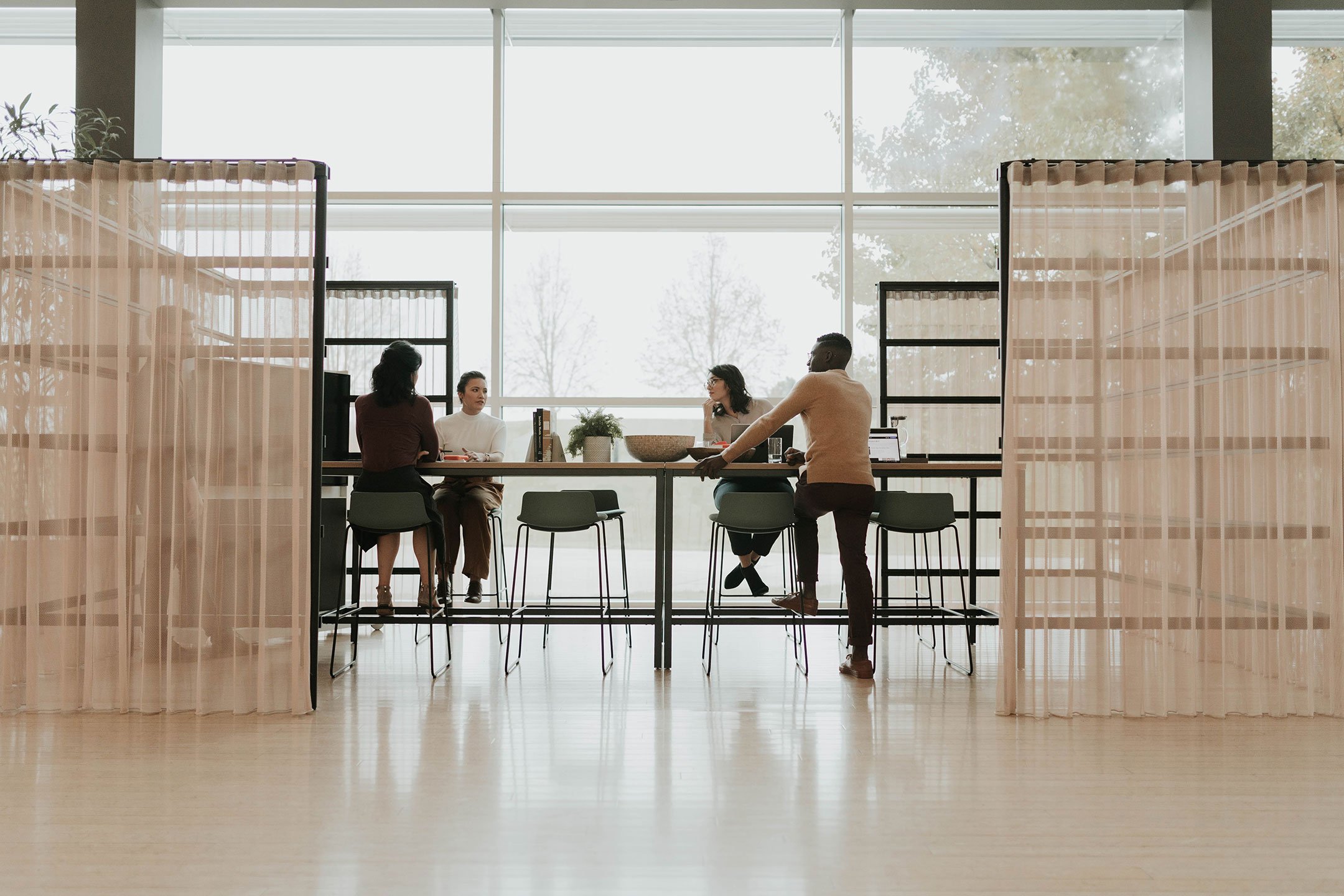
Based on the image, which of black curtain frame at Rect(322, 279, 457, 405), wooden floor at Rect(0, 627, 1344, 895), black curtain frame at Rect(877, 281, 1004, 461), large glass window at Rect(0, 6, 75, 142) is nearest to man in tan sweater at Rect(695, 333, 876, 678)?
wooden floor at Rect(0, 627, 1344, 895)

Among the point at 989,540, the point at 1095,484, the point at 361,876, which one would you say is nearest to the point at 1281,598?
the point at 1095,484

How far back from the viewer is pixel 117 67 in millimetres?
6883

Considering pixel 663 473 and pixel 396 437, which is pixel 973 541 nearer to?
pixel 663 473

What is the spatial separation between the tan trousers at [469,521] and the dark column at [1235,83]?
5.45m

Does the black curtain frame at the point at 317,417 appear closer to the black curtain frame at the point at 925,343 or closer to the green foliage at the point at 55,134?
the green foliage at the point at 55,134

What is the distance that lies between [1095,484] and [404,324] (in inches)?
193

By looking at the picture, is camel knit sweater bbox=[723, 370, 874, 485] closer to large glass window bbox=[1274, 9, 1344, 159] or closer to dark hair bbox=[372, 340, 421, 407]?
dark hair bbox=[372, 340, 421, 407]

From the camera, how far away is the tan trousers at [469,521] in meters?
6.07

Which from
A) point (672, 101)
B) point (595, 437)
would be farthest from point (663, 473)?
point (672, 101)

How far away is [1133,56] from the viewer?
7.65m

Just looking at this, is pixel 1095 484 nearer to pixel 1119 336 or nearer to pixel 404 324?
pixel 1119 336

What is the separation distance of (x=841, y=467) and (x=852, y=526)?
1.02ft

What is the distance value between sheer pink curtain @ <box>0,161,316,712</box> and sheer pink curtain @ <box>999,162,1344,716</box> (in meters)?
3.05

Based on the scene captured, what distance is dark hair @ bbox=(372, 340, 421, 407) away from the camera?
542cm
